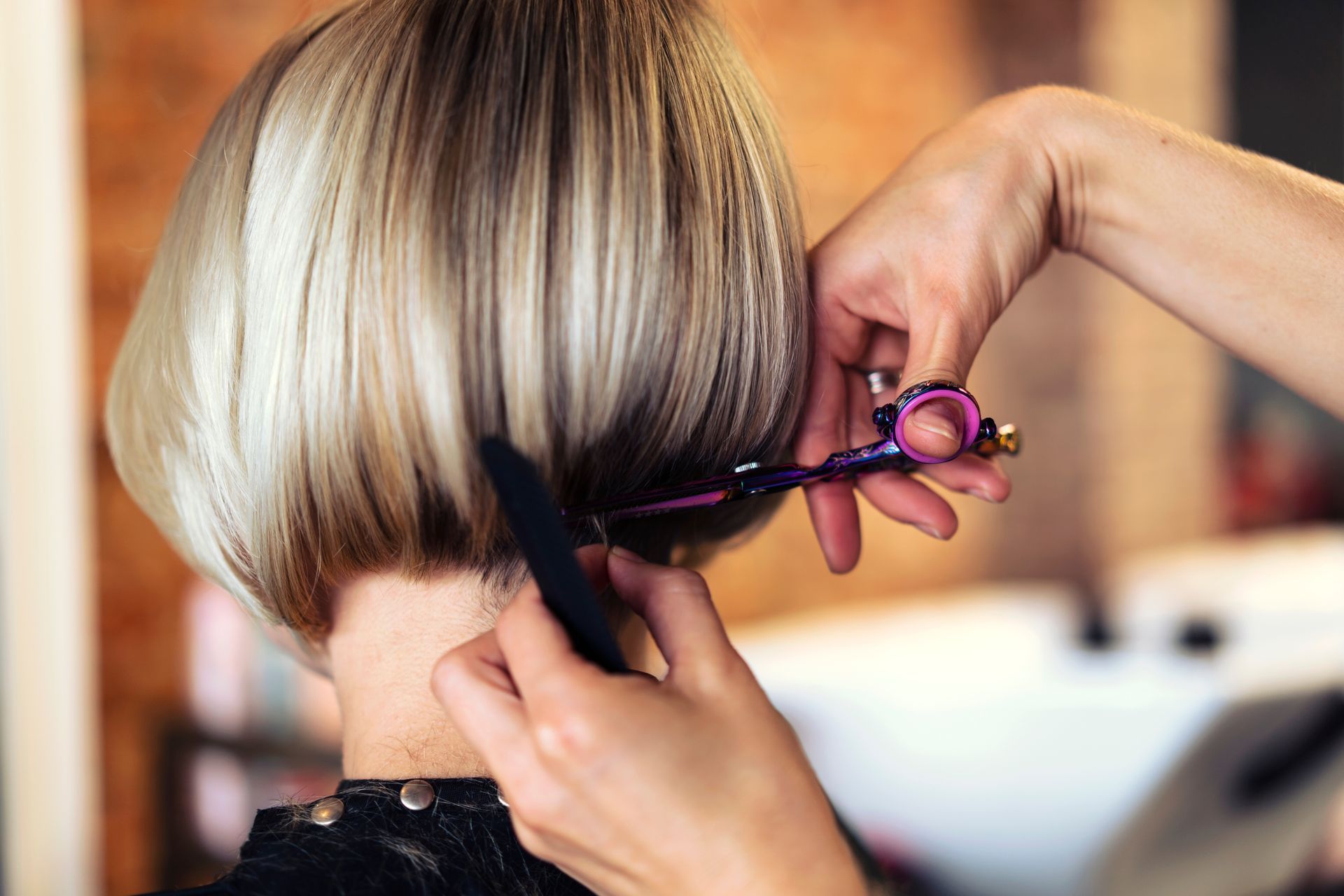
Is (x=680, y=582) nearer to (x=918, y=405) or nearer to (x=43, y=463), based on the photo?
(x=918, y=405)

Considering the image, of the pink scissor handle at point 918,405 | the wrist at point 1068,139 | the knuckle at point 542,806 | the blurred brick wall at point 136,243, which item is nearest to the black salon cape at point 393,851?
the knuckle at point 542,806

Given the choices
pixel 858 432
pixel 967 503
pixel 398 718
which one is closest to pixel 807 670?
pixel 967 503

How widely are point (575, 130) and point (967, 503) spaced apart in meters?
1.97

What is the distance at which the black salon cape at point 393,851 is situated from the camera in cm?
50

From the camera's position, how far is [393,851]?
51cm

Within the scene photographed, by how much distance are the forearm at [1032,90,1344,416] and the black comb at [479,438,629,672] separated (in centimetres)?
51

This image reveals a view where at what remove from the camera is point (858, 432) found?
0.74 m

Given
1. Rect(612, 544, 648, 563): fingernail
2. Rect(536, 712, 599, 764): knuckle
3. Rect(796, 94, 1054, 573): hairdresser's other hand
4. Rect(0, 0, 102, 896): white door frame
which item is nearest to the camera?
Rect(536, 712, 599, 764): knuckle

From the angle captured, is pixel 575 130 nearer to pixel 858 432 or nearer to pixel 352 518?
pixel 352 518

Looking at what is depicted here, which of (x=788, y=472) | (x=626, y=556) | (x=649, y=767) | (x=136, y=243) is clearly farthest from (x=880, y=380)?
(x=136, y=243)

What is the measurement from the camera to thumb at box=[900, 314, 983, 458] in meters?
0.56

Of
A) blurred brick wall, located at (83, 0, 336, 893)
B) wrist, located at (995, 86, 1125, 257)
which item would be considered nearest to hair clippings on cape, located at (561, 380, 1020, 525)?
wrist, located at (995, 86, 1125, 257)

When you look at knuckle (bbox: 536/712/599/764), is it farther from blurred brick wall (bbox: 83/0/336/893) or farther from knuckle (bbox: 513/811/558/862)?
blurred brick wall (bbox: 83/0/336/893)

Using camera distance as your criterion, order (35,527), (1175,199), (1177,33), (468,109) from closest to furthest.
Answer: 1. (468,109)
2. (1175,199)
3. (35,527)
4. (1177,33)
